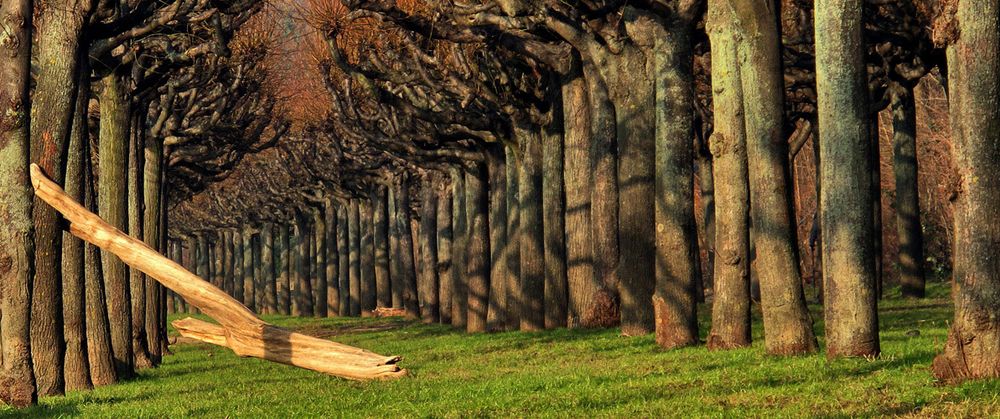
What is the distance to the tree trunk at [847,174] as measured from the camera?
15.7 metres

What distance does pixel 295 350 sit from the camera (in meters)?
14.7

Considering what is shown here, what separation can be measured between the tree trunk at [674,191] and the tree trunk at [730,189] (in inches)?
76.3

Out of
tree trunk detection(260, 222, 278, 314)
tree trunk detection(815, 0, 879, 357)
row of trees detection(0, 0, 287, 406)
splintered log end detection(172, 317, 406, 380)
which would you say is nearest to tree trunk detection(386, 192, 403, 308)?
row of trees detection(0, 0, 287, 406)

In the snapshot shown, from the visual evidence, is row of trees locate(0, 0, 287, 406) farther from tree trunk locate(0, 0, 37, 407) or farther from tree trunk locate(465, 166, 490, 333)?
tree trunk locate(465, 166, 490, 333)

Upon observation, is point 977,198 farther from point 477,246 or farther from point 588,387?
point 477,246

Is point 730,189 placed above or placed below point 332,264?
below

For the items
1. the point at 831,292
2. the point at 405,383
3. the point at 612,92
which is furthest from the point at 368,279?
the point at 831,292

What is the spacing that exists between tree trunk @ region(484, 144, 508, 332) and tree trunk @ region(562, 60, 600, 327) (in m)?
5.63

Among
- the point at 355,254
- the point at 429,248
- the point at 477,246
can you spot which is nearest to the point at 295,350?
the point at 477,246

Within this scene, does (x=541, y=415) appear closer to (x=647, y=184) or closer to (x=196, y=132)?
(x=647, y=184)

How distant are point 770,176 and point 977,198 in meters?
5.67

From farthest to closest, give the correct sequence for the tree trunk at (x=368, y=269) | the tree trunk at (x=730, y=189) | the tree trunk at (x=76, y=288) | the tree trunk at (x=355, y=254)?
the tree trunk at (x=355, y=254) < the tree trunk at (x=368, y=269) < the tree trunk at (x=76, y=288) < the tree trunk at (x=730, y=189)

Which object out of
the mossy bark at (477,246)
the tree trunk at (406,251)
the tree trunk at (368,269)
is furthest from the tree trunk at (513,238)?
the tree trunk at (368,269)

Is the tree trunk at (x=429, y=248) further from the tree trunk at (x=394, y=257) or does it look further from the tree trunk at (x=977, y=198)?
the tree trunk at (x=977, y=198)
